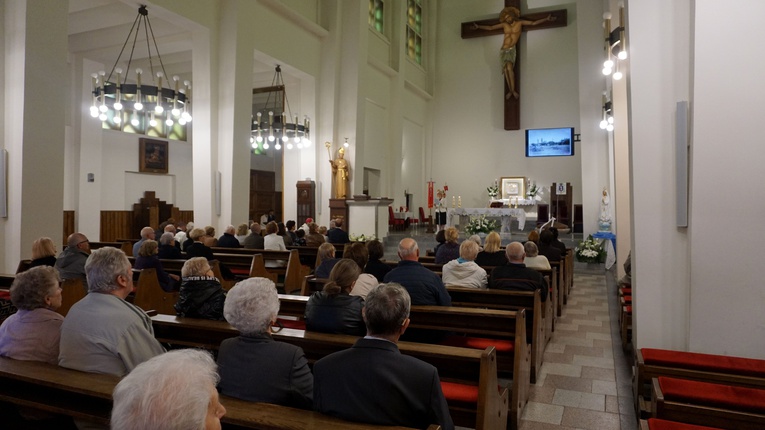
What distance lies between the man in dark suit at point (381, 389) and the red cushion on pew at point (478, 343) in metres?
1.76

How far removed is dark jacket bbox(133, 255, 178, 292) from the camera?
4.82 meters

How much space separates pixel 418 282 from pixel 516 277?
106 centimetres

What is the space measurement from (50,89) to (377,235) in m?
7.01

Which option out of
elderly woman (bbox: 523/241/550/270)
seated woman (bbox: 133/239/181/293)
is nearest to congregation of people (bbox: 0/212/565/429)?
seated woman (bbox: 133/239/181/293)

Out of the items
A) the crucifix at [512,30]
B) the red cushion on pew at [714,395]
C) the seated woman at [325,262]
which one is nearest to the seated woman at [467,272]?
the seated woman at [325,262]

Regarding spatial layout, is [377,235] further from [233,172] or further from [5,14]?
[5,14]

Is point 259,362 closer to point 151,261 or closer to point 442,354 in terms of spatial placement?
point 442,354

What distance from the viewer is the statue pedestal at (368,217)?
11727mm

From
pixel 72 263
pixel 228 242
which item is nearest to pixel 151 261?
pixel 72 263

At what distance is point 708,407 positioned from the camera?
2215mm

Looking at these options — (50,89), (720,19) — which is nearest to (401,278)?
(720,19)

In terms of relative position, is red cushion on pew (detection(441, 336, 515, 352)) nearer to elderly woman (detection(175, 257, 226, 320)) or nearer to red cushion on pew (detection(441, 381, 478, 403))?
red cushion on pew (detection(441, 381, 478, 403))

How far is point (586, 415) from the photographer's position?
3.19 meters

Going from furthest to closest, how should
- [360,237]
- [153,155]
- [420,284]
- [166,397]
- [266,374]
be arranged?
1. [153,155]
2. [360,237]
3. [420,284]
4. [266,374]
5. [166,397]
